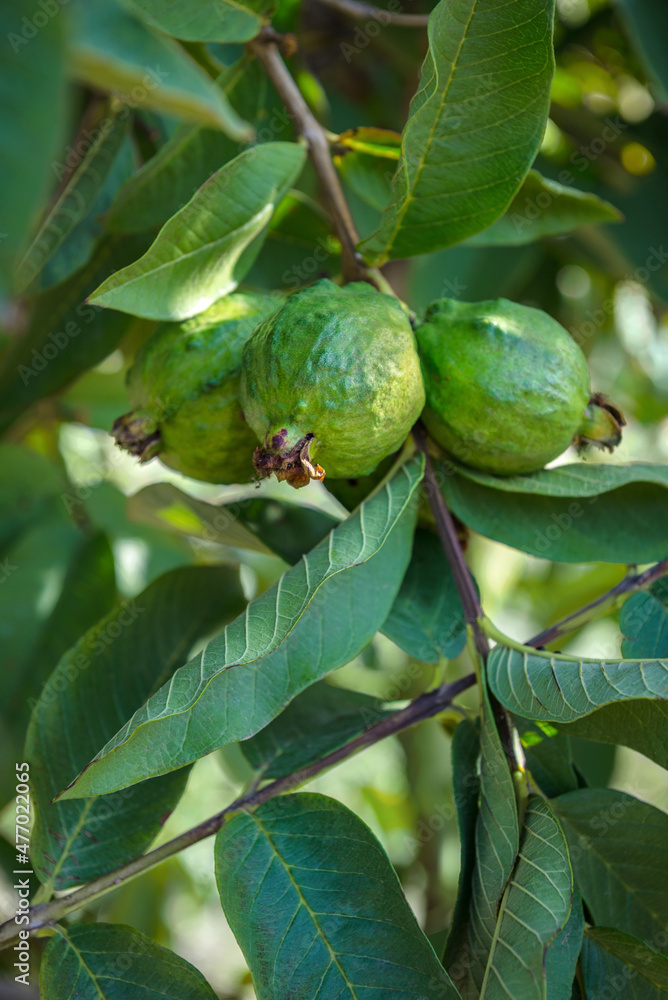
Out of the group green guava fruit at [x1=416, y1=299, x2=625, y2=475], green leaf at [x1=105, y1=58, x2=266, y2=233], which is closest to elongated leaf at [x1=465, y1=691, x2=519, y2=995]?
green guava fruit at [x1=416, y1=299, x2=625, y2=475]

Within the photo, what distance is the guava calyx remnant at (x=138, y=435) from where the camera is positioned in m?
1.06

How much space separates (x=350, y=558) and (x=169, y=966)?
553mm

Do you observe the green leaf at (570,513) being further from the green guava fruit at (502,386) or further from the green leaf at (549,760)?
the green leaf at (549,760)

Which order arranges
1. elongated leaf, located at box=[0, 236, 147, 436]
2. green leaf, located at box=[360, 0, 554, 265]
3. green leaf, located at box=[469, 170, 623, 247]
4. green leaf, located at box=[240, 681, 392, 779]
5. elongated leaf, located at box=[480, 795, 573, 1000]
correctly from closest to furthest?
elongated leaf, located at box=[480, 795, 573, 1000] < green leaf, located at box=[360, 0, 554, 265] < green leaf, located at box=[240, 681, 392, 779] < green leaf, located at box=[469, 170, 623, 247] < elongated leaf, located at box=[0, 236, 147, 436]

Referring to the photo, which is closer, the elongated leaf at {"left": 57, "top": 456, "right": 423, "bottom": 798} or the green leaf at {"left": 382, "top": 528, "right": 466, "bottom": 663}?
the elongated leaf at {"left": 57, "top": 456, "right": 423, "bottom": 798}

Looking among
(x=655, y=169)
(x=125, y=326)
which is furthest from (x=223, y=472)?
(x=655, y=169)

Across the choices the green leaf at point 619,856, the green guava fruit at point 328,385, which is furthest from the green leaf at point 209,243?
the green leaf at point 619,856

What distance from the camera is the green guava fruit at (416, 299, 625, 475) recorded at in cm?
98

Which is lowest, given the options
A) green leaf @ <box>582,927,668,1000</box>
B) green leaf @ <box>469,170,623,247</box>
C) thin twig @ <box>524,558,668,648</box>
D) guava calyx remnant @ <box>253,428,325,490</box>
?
green leaf @ <box>582,927,668,1000</box>

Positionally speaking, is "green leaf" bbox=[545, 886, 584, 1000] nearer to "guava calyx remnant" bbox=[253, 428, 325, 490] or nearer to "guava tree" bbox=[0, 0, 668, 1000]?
"guava tree" bbox=[0, 0, 668, 1000]

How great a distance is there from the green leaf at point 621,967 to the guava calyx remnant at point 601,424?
0.64m

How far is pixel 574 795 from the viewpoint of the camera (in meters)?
0.99

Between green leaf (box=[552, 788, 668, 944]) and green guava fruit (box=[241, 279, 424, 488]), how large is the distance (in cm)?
53

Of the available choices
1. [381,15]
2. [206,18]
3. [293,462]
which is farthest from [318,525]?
[381,15]
